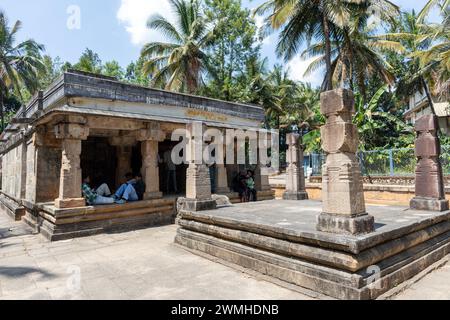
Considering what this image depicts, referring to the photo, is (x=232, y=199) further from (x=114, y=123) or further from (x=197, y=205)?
(x=114, y=123)

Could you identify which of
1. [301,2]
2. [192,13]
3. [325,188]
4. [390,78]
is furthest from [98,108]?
[390,78]

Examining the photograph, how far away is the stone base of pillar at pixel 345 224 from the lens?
3.88 m

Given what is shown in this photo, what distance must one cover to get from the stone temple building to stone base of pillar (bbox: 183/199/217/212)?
8.32 feet

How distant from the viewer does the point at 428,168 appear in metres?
6.37

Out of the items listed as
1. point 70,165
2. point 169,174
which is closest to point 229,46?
point 169,174

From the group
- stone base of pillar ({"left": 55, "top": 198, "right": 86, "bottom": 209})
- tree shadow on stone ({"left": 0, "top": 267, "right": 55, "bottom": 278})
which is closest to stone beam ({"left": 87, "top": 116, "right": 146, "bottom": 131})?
stone base of pillar ({"left": 55, "top": 198, "right": 86, "bottom": 209})

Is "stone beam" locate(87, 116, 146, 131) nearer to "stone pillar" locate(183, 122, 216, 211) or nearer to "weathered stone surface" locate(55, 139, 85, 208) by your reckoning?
"weathered stone surface" locate(55, 139, 85, 208)

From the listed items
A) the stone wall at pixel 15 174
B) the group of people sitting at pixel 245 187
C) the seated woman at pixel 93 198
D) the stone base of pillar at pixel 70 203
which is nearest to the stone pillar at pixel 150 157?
the seated woman at pixel 93 198

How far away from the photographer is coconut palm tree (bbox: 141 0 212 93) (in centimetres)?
1895

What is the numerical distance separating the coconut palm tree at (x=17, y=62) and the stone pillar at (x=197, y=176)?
22.6 meters

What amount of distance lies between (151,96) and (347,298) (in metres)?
8.13

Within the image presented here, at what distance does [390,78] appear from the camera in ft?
56.0

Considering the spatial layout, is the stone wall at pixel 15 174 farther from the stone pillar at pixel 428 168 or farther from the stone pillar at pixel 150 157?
the stone pillar at pixel 428 168

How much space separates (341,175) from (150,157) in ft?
21.4
